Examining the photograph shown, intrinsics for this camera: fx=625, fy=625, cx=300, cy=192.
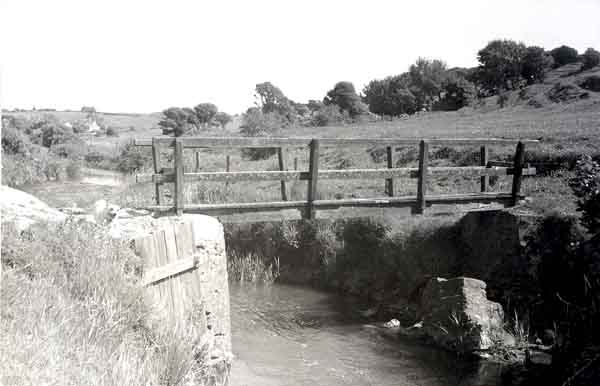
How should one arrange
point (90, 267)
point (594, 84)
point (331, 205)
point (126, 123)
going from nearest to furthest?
1. point (90, 267)
2. point (331, 205)
3. point (594, 84)
4. point (126, 123)

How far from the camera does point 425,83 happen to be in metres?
56.6

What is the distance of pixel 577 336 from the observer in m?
8.77

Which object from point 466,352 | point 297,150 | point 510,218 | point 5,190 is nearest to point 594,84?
point 297,150

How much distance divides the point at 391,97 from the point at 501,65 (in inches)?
446

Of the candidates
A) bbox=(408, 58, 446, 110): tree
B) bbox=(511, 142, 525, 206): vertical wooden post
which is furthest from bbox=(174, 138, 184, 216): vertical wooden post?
bbox=(408, 58, 446, 110): tree

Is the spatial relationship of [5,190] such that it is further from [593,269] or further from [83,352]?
[593,269]

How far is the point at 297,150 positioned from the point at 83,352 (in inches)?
816

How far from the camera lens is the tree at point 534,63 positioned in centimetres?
5703

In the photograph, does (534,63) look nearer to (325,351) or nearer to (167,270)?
(325,351)

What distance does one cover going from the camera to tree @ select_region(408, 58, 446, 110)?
2195 inches

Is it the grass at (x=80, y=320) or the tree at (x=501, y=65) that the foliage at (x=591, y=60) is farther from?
the grass at (x=80, y=320)

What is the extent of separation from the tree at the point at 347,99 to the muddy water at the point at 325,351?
39.6 m

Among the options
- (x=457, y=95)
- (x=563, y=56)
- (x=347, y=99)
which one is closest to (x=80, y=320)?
(x=457, y=95)

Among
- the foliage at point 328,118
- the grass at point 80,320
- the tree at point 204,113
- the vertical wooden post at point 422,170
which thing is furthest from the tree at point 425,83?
the grass at point 80,320
